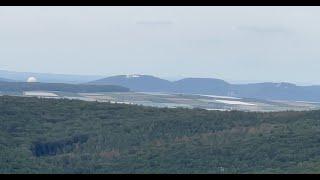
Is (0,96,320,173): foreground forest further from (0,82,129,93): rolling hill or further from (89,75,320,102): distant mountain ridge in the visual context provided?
(89,75,320,102): distant mountain ridge

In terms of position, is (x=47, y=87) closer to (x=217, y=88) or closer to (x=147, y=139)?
(x=147, y=139)

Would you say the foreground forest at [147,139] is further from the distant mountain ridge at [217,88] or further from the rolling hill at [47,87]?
the distant mountain ridge at [217,88]

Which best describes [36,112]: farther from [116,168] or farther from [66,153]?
[116,168]

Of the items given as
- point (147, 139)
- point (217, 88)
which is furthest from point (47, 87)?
point (217, 88)

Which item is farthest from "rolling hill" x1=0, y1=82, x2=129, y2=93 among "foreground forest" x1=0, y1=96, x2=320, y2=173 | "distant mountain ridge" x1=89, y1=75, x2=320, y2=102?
"foreground forest" x1=0, y1=96, x2=320, y2=173

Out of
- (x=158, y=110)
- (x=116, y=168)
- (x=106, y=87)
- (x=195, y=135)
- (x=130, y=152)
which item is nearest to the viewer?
(x=116, y=168)
